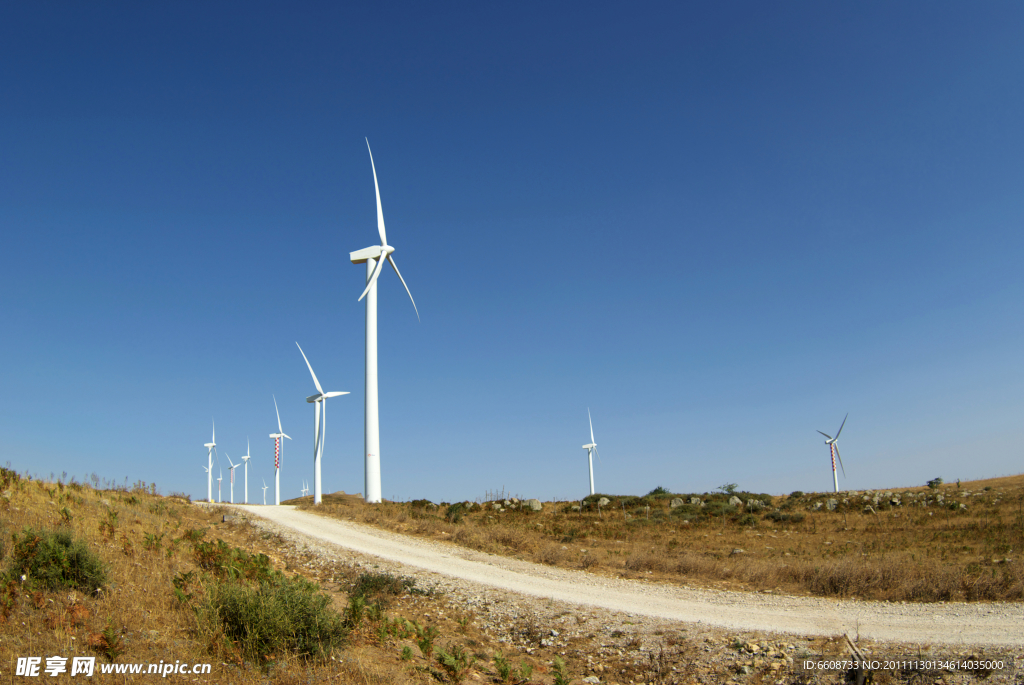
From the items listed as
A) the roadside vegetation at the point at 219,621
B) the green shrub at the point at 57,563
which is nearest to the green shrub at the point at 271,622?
the roadside vegetation at the point at 219,621

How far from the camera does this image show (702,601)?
15.1 metres

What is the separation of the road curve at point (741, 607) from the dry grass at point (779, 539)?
47.6 inches

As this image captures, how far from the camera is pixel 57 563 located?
33.9 ft

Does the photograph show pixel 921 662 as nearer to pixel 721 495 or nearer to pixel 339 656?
pixel 339 656

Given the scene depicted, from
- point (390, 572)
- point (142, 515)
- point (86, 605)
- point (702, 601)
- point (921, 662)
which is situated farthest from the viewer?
point (142, 515)

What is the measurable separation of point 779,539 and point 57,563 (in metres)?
28.4

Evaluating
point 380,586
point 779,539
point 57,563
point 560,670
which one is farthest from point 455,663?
point 779,539

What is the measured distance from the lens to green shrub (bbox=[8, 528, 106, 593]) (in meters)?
10.0

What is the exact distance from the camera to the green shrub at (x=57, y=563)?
32.9 feet

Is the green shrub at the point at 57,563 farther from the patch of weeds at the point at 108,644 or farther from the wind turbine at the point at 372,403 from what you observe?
the wind turbine at the point at 372,403

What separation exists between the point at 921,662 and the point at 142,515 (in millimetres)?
22716

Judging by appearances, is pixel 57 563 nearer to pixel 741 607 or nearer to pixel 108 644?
pixel 108 644

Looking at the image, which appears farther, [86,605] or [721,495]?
[721,495]

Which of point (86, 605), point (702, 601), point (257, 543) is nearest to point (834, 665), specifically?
point (702, 601)
